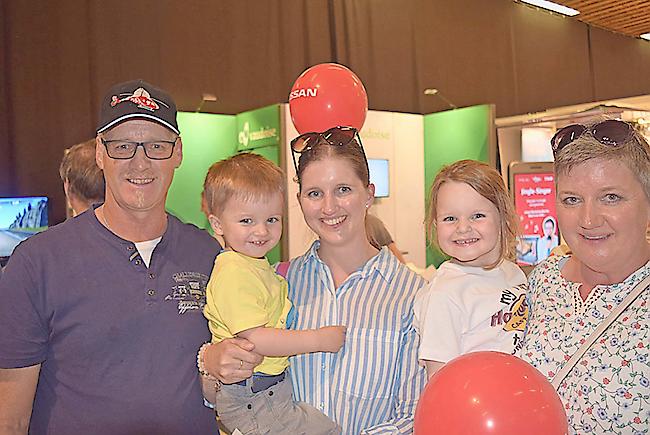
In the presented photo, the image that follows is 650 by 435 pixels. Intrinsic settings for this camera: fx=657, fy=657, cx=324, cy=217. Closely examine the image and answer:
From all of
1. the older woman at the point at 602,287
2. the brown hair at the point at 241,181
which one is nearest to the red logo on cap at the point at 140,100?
the brown hair at the point at 241,181

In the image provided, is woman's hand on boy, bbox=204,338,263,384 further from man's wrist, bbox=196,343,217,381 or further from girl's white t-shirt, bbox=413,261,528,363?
girl's white t-shirt, bbox=413,261,528,363

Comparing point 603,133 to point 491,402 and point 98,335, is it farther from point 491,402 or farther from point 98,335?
point 98,335

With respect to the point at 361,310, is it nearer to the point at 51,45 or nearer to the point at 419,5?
the point at 51,45

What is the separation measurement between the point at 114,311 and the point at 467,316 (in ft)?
3.28

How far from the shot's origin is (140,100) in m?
2.01

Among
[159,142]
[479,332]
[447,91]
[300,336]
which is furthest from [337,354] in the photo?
[447,91]

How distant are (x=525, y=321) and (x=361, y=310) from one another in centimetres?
45

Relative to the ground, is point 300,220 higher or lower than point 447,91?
lower

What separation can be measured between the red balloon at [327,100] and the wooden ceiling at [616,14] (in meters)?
9.02

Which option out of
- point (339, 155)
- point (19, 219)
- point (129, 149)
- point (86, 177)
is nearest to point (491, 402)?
point (339, 155)

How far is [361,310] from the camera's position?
74.8 inches

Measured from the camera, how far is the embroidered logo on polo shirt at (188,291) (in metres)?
1.99

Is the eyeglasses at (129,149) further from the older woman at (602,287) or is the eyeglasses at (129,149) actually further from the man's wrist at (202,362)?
the older woman at (602,287)

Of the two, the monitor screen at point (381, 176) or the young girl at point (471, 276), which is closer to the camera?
the young girl at point (471, 276)
